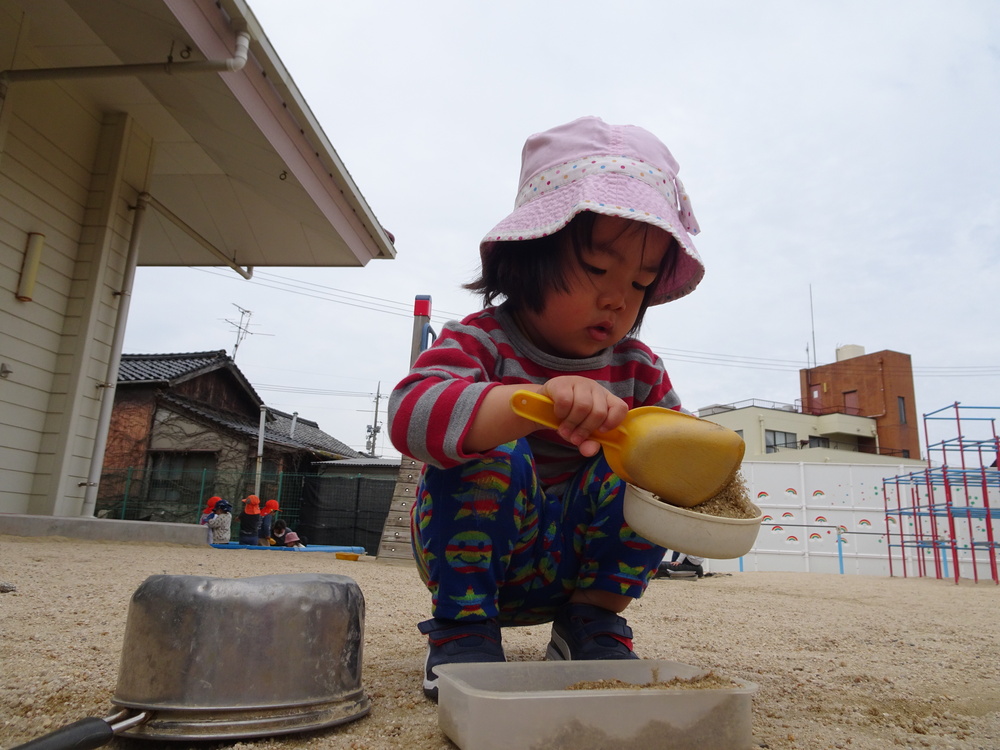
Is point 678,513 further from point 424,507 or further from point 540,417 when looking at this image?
point 424,507

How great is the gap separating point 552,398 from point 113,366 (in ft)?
15.0

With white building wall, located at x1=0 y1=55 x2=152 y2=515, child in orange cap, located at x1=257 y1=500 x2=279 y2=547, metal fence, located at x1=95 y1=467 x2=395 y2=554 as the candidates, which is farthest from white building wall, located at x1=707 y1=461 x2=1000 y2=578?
white building wall, located at x1=0 y1=55 x2=152 y2=515

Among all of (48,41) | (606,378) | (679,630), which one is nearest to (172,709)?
(606,378)

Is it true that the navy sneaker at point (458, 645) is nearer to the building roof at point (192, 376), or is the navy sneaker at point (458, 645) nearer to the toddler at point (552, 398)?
the toddler at point (552, 398)

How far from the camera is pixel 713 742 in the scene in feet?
2.53

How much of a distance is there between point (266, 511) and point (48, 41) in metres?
8.17

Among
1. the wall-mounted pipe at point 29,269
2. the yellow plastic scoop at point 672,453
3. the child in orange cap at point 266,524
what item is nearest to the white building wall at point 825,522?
the child in orange cap at point 266,524

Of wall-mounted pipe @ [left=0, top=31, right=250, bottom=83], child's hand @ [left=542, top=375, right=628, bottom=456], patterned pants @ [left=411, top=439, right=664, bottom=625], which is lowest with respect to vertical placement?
patterned pants @ [left=411, top=439, right=664, bottom=625]

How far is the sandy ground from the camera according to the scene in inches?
33.9

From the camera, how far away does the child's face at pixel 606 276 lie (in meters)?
1.20

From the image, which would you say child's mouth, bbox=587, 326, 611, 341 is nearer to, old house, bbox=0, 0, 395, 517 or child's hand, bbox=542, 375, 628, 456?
child's hand, bbox=542, 375, 628, 456

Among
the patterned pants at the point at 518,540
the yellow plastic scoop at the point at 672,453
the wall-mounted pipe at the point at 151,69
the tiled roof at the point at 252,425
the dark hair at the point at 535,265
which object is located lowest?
the patterned pants at the point at 518,540

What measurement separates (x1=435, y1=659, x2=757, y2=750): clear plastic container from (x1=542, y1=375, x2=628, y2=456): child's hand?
31 cm

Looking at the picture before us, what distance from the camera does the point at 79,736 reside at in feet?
2.12
